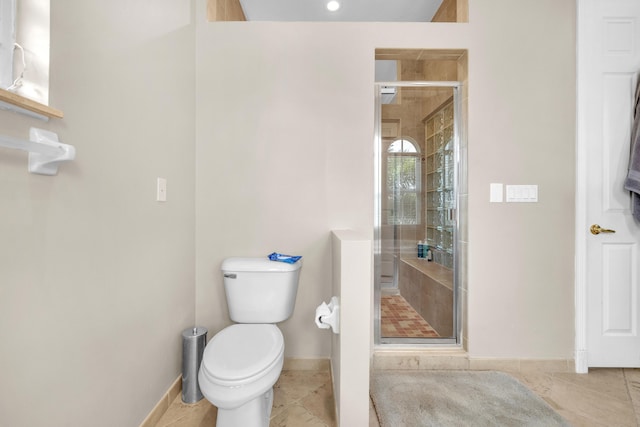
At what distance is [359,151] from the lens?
74.9 inches

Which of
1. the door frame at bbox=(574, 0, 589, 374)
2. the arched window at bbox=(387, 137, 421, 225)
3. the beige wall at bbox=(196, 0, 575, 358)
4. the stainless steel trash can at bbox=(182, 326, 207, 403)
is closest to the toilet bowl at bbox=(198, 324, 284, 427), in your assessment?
Answer: the stainless steel trash can at bbox=(182, 326, 207, 403)

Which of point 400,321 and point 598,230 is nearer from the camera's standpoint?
point 598,230

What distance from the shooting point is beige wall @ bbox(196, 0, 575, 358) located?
6.17 feet

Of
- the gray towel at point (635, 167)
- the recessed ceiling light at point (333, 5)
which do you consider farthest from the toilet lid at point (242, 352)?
the recessed ceiling light at point (333, 5)

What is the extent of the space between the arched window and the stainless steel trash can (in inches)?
55.4

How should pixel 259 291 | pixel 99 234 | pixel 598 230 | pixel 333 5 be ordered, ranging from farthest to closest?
pixel 333 5 < pixel 598 230 < pixel 259 291 < pixel 99 234

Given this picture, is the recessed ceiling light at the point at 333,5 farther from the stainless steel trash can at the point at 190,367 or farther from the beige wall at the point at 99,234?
the stainless steel trash can at the point at 190,367

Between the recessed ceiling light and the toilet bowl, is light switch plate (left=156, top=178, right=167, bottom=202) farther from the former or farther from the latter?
the recessed ceiling light

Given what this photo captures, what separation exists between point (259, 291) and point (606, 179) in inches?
89.0

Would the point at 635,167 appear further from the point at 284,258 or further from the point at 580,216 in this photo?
the point at 284,258

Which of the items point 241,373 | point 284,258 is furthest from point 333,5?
point 241,373

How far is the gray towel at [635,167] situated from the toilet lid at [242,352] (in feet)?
7.33

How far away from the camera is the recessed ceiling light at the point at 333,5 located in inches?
88.7

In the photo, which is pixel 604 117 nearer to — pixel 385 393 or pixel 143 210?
pixel 385 393
